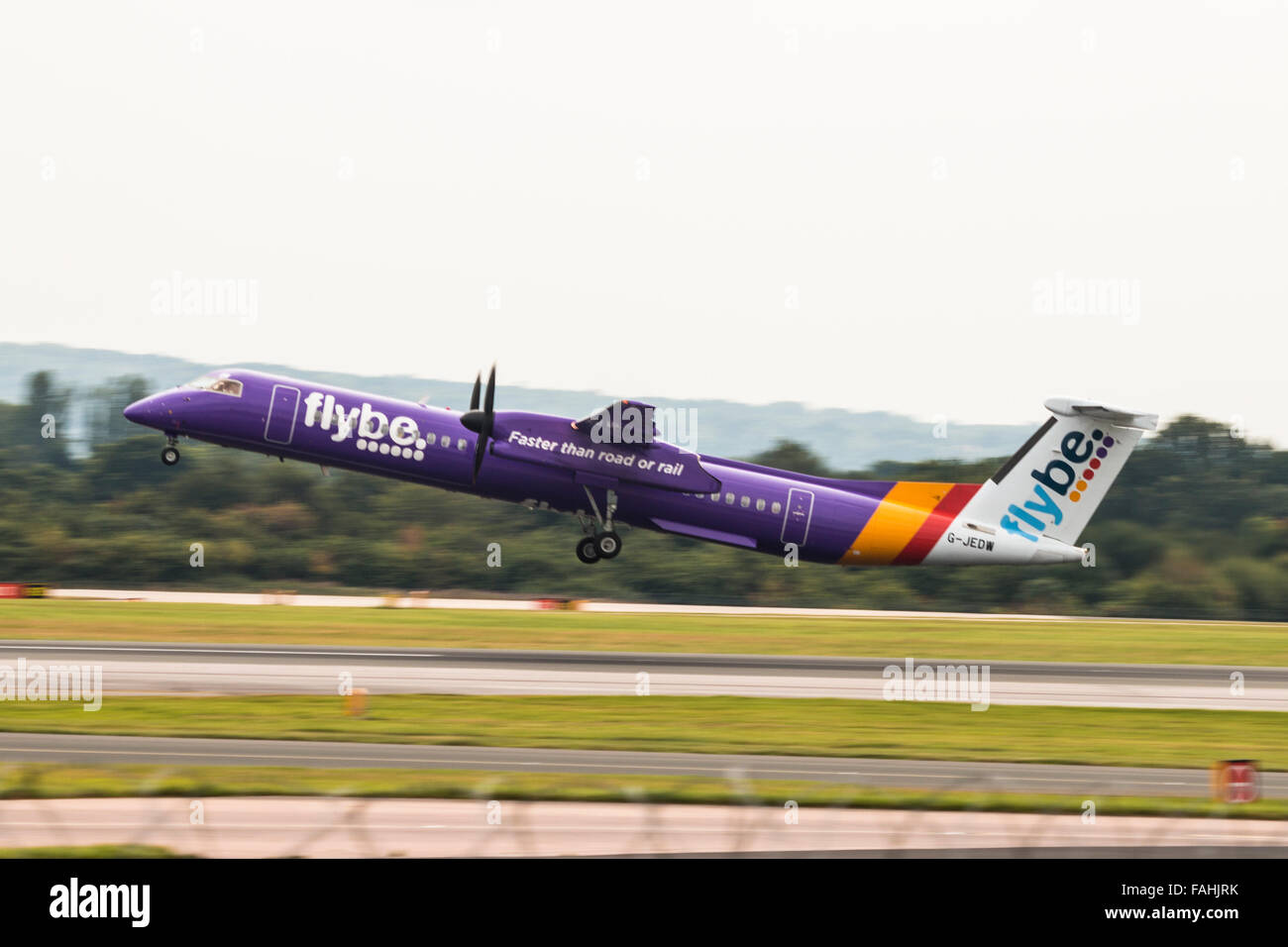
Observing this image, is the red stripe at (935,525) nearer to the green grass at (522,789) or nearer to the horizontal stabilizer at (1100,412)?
the horizontal stabilizer at (1100,412)

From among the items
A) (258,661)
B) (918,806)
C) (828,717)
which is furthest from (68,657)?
(918,806)

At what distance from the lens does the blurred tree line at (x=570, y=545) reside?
5462cm

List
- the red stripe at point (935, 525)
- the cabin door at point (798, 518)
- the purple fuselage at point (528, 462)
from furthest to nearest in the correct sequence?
the red stripe at point (935, 525), the cabin door at point (798, 518), the purple fuselage at point (528, 462)

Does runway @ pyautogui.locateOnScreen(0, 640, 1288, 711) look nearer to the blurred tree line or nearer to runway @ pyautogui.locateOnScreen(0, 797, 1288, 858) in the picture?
runway @ pyautogui.locateOnScreen(0, 797, 1288, 858)

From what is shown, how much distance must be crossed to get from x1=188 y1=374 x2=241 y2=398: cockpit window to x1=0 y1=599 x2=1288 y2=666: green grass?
845 cm

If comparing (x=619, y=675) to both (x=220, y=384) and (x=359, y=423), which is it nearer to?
(x=359, y=423)

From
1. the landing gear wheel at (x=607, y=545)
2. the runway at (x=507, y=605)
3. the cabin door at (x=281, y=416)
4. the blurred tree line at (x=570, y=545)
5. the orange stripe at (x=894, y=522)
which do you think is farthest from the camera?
the blurred tree line at (x=570, y=545)

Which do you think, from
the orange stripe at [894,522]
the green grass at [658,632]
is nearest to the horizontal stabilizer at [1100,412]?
the orange stripe at [894,522]

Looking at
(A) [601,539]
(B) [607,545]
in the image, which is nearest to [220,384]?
(A) [601,539]

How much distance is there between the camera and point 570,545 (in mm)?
67500

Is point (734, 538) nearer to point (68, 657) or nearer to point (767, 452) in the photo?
point (68, 657)

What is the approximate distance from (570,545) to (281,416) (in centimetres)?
3434

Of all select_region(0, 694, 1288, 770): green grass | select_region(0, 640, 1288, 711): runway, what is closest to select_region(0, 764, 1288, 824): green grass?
select_region(0, 694, 1288, 770): green grass

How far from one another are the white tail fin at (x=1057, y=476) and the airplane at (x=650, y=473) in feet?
0.14
